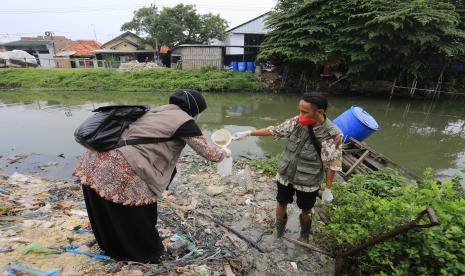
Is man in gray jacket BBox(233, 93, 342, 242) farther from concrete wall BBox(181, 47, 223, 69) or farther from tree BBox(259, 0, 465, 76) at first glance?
concrete wall BBox(181, 47, 223, 69)

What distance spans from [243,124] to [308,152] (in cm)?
804

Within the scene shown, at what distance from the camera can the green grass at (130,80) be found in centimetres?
1783

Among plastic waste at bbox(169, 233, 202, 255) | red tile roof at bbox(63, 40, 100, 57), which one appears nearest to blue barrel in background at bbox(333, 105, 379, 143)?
plastic waste at bbox(169, 233, 202, 255)

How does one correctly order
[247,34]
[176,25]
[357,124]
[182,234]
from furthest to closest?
[176,25]
[247,34]
[357,124]
[182,234]

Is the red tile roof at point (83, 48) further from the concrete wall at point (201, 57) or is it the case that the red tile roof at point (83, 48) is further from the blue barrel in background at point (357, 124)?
the blue barrel in background at point (357, 124)

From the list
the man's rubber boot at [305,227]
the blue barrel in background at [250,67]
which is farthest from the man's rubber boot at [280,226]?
the blue barrel in background at [250,67]

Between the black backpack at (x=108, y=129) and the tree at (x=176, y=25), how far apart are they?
2730cm

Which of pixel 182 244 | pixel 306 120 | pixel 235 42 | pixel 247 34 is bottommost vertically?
pixel 182 244

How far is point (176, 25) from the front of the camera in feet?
92.0

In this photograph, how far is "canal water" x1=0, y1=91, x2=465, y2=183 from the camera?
23.5 feet

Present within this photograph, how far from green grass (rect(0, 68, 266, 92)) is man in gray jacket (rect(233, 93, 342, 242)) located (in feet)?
49.3

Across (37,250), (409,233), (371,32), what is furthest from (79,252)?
(371,32)

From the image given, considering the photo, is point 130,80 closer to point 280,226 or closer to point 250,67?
point 250,67

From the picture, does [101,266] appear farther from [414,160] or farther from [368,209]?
[414,160]
